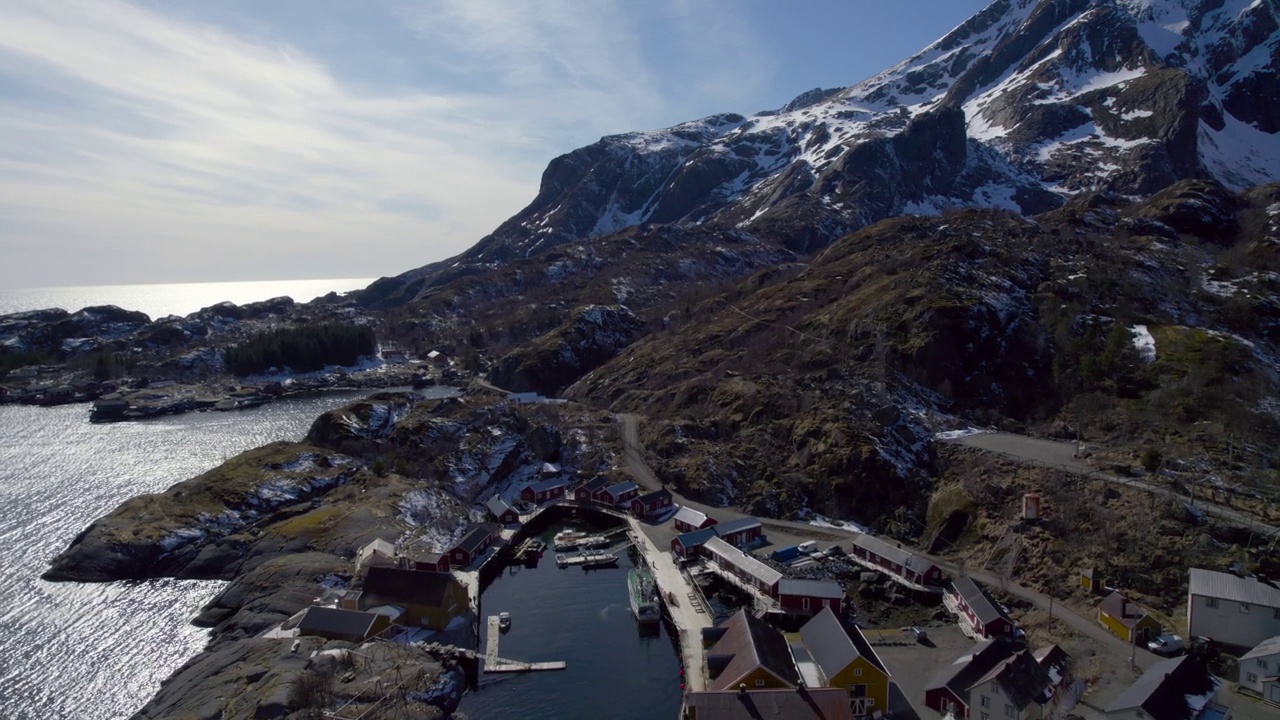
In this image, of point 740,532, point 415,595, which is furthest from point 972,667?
point 415,595

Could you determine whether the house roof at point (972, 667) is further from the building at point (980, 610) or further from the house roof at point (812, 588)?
the house roof at point (812, 588)

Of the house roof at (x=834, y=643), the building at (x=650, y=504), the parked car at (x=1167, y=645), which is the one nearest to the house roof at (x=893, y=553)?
the house roof at (x=834, y=643)

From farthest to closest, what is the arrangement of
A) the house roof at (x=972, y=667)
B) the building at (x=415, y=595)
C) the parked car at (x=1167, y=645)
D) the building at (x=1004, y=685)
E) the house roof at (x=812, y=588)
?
1. the house roof at (x=812, y=588)
2. the building at (x=415, y=595)
3. the parked car at (x=1167, y=645)
4. the house roof at (x=972, y=667)
5. the building at (x=1004, y=685)

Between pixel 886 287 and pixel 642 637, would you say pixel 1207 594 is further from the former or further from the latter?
pixel 886 287

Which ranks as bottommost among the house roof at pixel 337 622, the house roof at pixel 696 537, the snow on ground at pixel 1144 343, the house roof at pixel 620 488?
the house roof at pixel 696 537

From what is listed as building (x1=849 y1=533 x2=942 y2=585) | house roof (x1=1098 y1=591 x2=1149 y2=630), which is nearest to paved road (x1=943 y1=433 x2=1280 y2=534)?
house roof (x1=1098 y1=591 x2=1149 y2=630)

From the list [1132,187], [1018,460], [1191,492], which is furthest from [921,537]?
[1132,187]

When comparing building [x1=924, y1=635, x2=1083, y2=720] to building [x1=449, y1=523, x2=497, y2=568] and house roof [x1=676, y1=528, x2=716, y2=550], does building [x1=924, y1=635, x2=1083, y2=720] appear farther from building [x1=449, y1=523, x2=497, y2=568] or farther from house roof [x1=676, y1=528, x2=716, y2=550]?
building [x1=449, y1=523, x2=497, y2=568]
